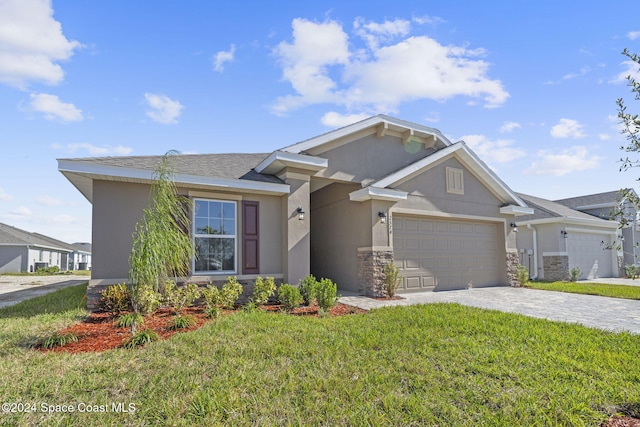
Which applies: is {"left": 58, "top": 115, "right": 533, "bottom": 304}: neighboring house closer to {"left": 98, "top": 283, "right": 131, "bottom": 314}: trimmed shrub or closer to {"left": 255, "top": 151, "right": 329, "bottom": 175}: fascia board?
{"left": 255, "top": 151, "right": 329, "bottom": 175}: fascia board

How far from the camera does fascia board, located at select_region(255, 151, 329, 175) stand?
9.74 metres

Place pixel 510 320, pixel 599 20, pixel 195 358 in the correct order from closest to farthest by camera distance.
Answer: pixel 195 358 < pixel 599 20 < pixel 510 320

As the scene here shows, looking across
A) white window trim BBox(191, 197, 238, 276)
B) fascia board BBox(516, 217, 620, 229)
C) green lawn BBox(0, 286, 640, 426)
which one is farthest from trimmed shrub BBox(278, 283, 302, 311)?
fascia board BBox(516, 217, 620, 229)

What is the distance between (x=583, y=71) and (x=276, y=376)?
824 cm

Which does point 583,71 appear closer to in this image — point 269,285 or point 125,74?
point 269,285

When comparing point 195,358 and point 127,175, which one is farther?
point 127,175

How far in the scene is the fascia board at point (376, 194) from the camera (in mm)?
10672

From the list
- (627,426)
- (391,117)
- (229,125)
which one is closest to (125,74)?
(229,125)

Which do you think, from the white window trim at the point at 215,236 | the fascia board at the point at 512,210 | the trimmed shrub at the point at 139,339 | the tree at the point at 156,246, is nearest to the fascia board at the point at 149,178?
the white window trim at the point at 215,236

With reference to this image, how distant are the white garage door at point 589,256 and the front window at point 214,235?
17086 mm

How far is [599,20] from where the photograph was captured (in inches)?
249

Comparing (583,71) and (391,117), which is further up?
(391,117)

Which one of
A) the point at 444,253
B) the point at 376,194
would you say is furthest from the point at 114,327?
the point at 444,253

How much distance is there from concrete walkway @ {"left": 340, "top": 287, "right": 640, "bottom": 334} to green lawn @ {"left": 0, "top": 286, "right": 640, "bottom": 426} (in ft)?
4.72
